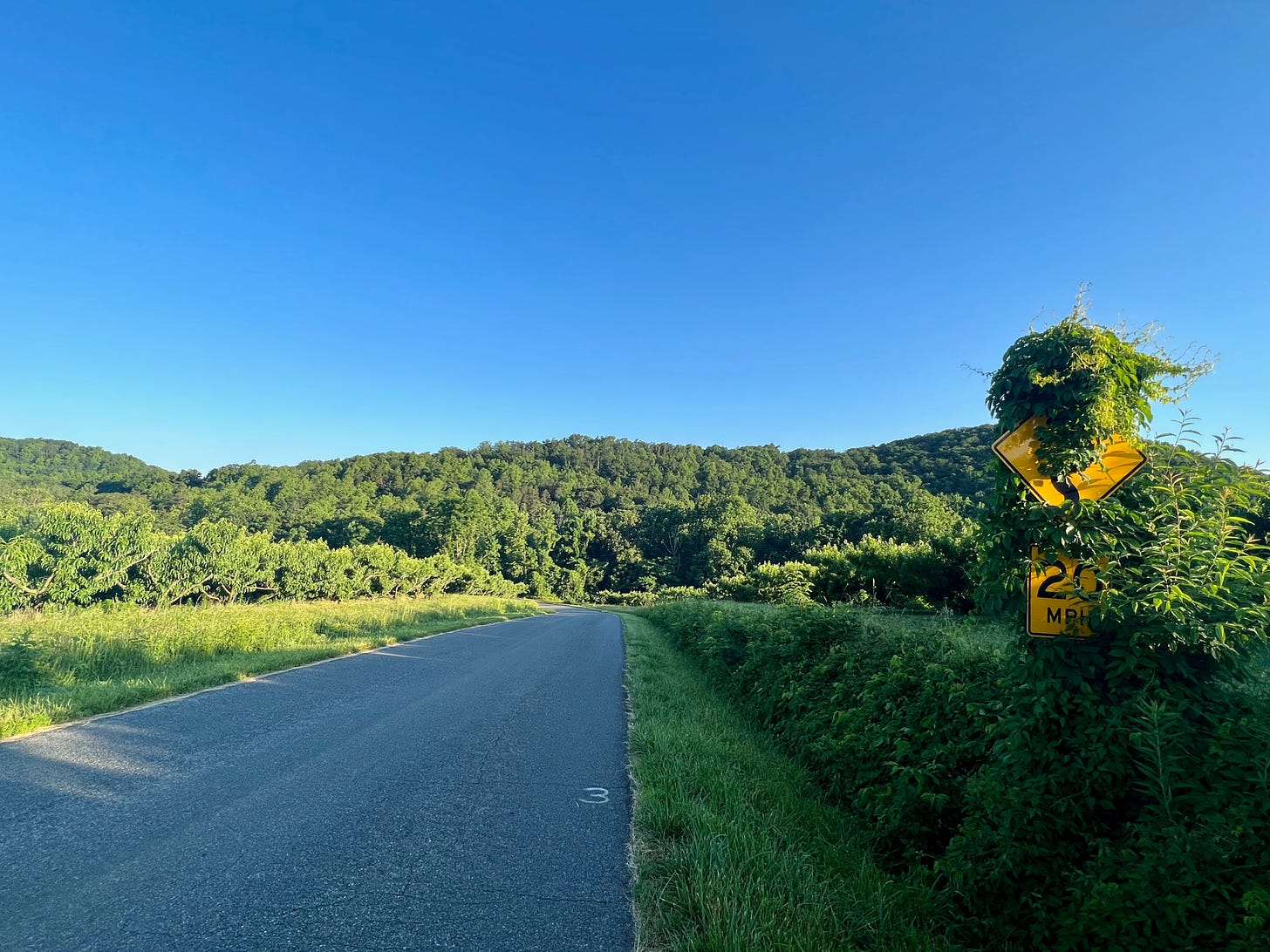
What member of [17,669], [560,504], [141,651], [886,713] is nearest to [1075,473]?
[886,713]

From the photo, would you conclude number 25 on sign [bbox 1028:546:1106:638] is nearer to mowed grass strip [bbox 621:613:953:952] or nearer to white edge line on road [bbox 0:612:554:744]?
mowed grass strip [bbox 621:613:953:952]

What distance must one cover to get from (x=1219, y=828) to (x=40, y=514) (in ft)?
123

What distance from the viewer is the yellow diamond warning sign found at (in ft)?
9.87

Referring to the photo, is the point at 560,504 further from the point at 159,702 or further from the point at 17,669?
the point at 159,702

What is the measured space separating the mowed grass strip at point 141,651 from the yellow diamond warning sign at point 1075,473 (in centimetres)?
906

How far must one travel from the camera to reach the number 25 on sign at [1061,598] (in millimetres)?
2930

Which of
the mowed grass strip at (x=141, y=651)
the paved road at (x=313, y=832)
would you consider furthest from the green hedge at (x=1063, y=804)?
the mowed grass strip at (x=141, y=651)

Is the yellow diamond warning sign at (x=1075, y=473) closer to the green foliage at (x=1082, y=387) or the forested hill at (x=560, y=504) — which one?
the green foliage at (x=1082, y=387)

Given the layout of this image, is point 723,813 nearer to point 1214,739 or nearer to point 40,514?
point 1214,739

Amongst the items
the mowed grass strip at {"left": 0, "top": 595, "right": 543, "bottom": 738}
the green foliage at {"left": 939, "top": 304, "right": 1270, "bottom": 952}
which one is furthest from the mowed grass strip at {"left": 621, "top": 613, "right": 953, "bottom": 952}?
the mowed grass strip at {"left": 0, "top": 595, "right": 543, "bottom": 738}

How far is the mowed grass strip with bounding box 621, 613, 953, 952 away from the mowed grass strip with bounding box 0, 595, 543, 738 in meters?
6.59

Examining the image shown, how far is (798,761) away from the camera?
6.04 m

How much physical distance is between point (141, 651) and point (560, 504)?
118m

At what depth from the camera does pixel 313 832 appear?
3764mm
